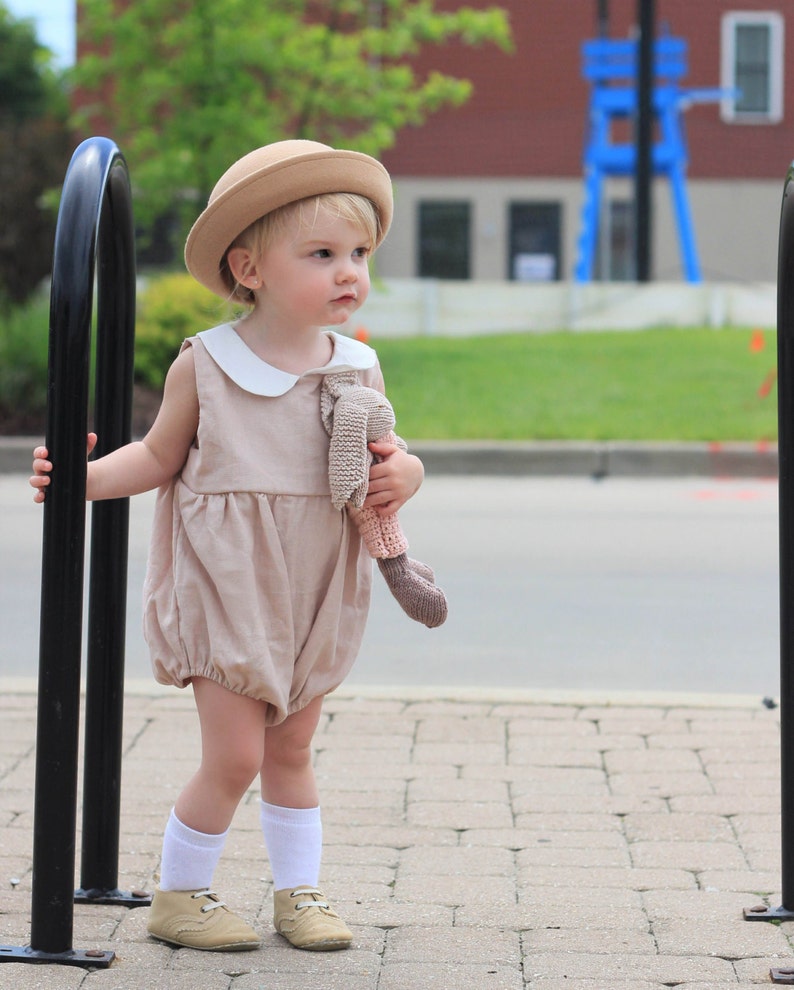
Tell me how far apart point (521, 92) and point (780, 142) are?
534 cm

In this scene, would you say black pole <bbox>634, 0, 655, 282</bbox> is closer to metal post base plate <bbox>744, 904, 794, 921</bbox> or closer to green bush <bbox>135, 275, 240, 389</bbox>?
green bush <bbox>135, 275, 240, 389</bbox>

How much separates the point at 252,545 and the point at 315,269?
498mm

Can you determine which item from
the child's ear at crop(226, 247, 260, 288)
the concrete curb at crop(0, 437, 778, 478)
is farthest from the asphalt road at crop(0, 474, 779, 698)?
the child's ear at crop(226, 247, 260, 288)

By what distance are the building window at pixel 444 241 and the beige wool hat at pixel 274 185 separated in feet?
92.7

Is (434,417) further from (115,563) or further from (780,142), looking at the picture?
(780,142)

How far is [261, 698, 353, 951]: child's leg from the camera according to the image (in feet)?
9.32

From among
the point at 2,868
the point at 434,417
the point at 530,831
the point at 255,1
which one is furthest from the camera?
the point at 255,1

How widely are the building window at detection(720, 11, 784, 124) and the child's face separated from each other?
2953 cm

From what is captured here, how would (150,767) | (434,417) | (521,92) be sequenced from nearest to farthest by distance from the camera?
(150,767), (434,417), (521,92)

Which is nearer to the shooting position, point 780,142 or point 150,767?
point 150,767

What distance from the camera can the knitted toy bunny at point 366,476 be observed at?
266 centimetres

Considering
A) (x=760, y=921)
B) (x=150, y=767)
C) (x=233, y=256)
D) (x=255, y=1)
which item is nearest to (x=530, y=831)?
(x=760, y=921)

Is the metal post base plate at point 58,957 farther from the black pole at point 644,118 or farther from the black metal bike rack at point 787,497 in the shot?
the black pole at point 644,118

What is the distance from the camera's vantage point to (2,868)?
3.25m
